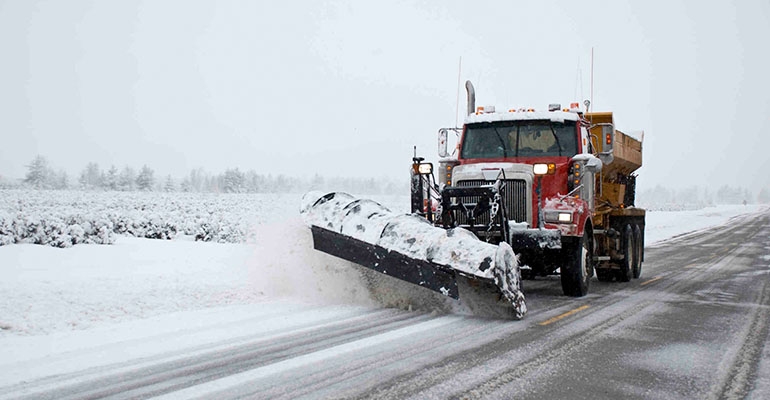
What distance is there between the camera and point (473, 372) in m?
4.37

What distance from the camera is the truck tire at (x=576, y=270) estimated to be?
8.16m

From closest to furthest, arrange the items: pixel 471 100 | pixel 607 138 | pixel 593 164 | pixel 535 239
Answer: pixel 535 239, pixel 593 164, pixel 607 138, pixel 471 100

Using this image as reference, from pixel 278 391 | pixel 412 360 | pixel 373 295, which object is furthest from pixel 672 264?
A: pixel 278 391

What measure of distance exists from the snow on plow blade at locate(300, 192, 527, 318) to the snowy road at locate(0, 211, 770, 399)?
44 centimetres

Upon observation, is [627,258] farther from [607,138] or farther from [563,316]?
[563,316]

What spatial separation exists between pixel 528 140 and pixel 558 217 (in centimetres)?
158

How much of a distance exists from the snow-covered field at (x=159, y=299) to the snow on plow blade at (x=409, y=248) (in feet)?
2.25

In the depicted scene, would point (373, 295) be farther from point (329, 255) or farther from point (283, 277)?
point (283, 277)

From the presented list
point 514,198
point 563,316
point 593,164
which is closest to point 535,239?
point 514,198

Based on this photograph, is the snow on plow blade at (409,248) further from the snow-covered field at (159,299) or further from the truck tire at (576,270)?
the truck tire at (576,270)

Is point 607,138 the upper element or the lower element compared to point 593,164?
upper

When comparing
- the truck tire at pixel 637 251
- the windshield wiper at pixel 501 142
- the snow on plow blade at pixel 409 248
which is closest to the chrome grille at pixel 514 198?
the windshield wiper at pixel 501 142

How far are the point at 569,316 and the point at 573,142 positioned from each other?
313 centimetres

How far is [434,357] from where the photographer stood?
188 inches
